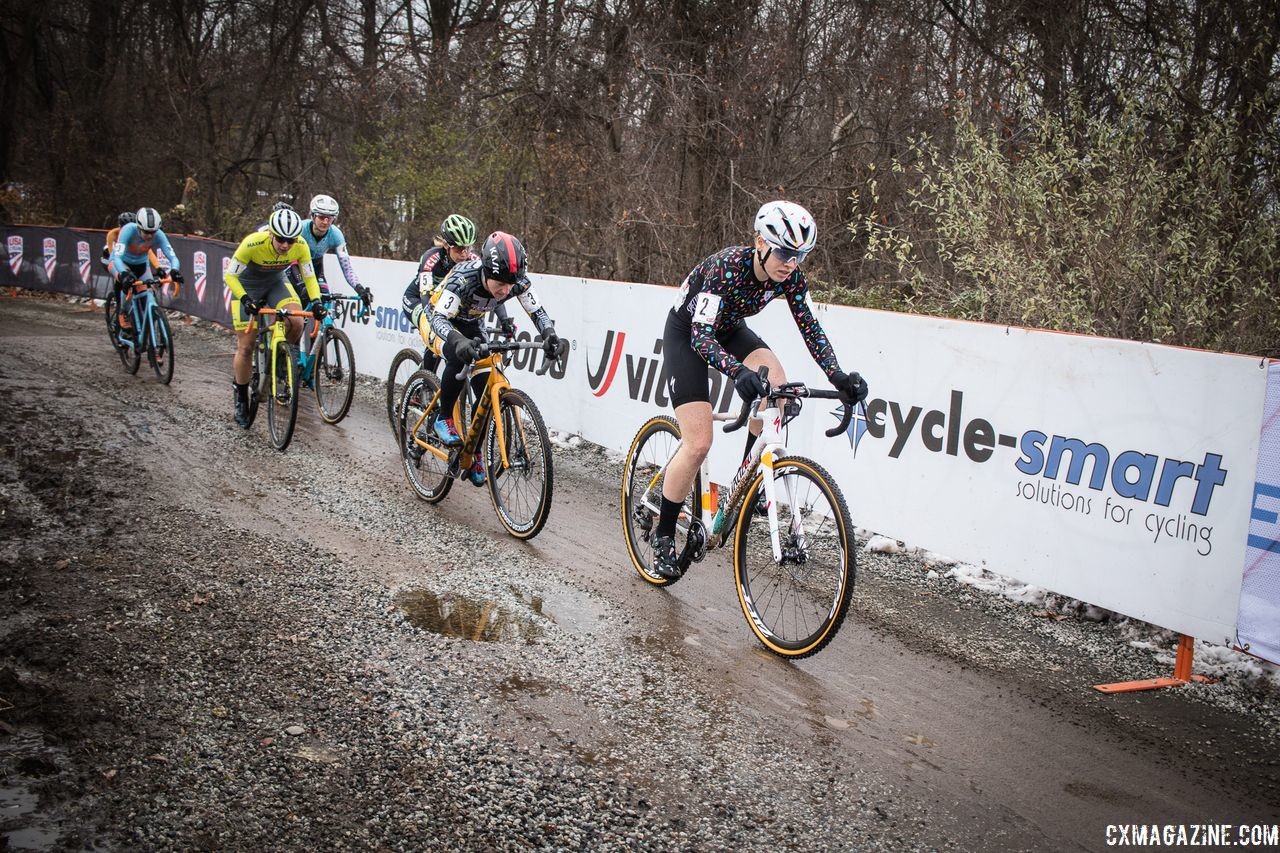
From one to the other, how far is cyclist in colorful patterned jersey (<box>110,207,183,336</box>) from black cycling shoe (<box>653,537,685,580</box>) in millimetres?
8916

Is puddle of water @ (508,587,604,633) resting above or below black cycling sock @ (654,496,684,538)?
below

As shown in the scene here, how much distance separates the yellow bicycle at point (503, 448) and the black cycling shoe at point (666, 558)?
3.58ft

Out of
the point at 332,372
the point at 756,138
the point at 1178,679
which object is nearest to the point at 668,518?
the point at 1178,679

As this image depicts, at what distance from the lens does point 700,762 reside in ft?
12.9

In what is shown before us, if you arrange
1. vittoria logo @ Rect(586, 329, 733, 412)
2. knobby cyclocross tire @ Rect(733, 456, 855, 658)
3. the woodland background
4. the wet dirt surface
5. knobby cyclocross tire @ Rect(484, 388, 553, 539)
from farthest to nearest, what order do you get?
the woodland background, vittoria logo @ Rect(586, 329, 733, 412), knobby cyclocross tire @ Rect(484, 388, 553, 539), knobby cyclocross tire @ Rect(733, 456, 855, 658), the wet dirt surface

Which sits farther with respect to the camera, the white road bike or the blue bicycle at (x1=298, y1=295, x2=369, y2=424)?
the blue bicycle at (x1=298, y1=295, x2=369, y2=424)

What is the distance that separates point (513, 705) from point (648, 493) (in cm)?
202

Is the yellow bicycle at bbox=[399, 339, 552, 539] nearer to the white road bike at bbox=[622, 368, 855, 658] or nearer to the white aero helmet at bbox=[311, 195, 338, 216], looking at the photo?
the white road bike at bbox=[622, 368, 855, 658]

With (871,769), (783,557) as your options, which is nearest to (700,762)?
(871,769)

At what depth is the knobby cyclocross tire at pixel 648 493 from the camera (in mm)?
5840

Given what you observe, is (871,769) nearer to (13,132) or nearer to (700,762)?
(700,762)

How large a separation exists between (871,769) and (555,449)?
21.4 ft

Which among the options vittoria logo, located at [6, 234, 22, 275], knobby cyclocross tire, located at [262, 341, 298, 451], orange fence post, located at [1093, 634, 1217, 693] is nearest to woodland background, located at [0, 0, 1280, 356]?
vittoria logo, located at [6, 234, 22, 275]

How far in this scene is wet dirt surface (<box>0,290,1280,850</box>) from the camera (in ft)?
11.3
